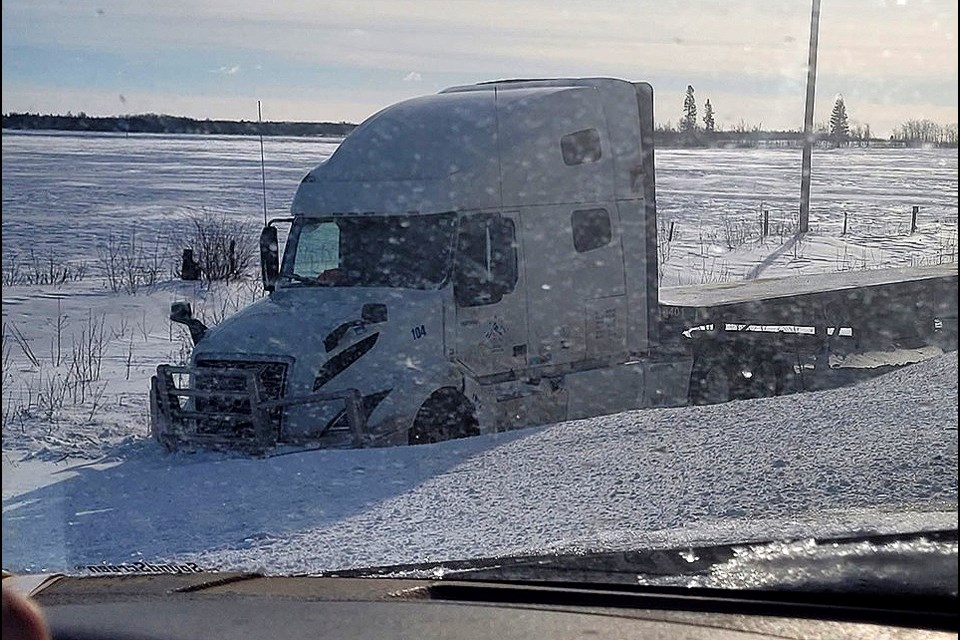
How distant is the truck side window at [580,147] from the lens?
9.47 m

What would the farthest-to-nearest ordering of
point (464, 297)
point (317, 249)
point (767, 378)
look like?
point (767, 378)
point (317, 249)
point (464, 297)

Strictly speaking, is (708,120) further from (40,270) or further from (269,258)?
(40,270)

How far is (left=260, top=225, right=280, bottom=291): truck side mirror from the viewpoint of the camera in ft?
31.2

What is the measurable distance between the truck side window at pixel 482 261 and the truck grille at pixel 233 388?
1525 millimetres

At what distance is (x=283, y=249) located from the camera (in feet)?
31.3

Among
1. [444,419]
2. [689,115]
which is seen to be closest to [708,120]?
[689,115]

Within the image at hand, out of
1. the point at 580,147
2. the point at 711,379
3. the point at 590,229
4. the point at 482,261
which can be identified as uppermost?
the point at 580,147

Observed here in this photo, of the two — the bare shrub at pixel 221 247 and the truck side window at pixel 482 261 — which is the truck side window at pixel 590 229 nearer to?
the truck side window at pixel 482 261

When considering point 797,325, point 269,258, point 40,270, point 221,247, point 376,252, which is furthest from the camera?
point 40,270

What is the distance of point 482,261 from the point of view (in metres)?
8.94

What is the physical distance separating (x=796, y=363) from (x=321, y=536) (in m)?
7.05

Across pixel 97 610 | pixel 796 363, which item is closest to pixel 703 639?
pixel 97 610

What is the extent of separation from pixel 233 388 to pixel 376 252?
1557 mm

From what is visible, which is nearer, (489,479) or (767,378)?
(489,479)
